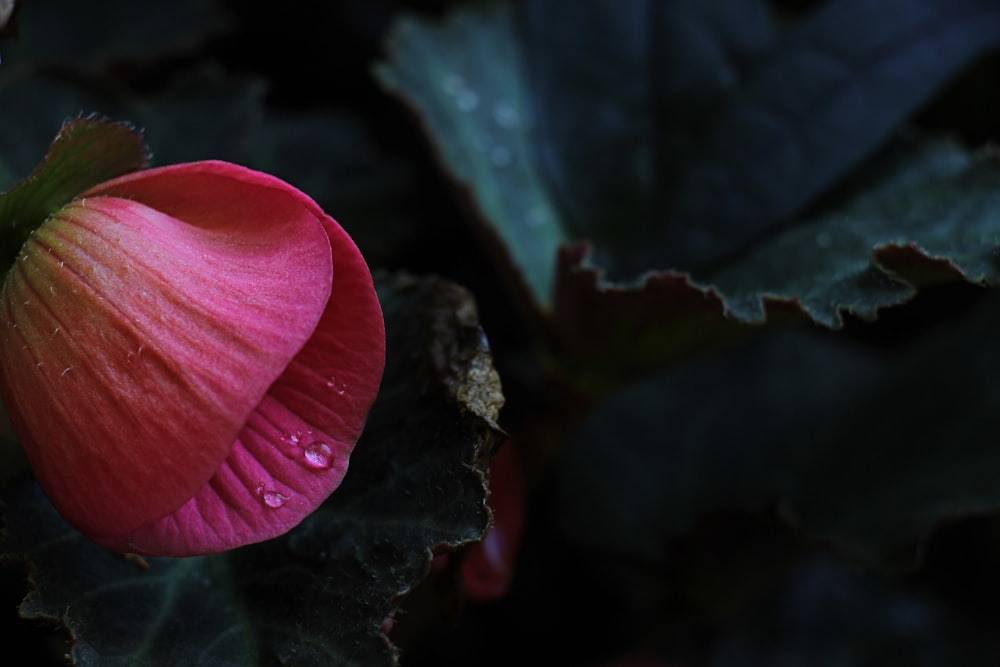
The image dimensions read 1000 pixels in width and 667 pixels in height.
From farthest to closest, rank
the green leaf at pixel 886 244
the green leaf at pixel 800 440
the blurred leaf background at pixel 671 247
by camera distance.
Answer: the green leaf at pixel 800 440 → the blurred leaf background at pixel 671 247 → the green leaf at pixel 886 244

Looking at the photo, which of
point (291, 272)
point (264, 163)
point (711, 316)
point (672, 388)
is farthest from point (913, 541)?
point (264, 163)

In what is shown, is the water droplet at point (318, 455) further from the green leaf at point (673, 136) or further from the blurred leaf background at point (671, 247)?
the green leaf at point (673, 136)

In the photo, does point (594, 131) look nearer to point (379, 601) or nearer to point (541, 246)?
point (541, 246)

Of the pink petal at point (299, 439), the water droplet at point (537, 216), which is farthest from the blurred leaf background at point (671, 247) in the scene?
the pink petal at point (299, 439)

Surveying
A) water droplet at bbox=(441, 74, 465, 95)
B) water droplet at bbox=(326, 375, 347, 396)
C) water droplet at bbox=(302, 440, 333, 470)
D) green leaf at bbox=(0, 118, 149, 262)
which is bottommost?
water droplet at bbox=(441, 74, 465, 95)

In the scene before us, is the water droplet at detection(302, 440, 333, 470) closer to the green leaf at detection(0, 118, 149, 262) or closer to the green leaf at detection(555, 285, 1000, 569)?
the green leaf at detection(0, 118, 149, 262)

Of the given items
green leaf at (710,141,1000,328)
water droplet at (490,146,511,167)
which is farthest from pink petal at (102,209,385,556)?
water droplet at (490,146,511,167)
